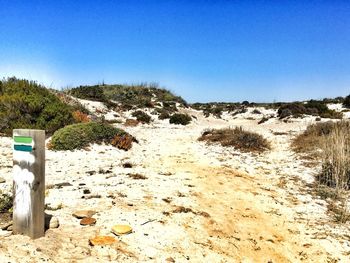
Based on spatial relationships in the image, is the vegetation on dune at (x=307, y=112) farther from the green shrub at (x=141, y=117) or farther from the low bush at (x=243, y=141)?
the low bush at (x=243, y=141)

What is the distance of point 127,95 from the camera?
39719 millimetres

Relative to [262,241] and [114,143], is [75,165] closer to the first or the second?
[114,143]

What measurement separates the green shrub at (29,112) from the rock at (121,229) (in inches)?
389

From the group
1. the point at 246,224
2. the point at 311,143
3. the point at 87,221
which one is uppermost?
the point at 311,143

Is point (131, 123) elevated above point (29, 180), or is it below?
below

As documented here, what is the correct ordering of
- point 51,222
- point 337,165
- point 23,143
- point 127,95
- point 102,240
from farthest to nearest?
point 127,95, point 337,165, point 51,222, point 102,240, point 23,143

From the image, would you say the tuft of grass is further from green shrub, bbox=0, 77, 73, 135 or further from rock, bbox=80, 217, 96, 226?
green shrub, bbox=0, 77, 73, 135

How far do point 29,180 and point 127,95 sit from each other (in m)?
36.2

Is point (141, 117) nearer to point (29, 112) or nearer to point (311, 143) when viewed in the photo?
point (29, 112)

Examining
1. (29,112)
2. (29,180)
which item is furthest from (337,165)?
(29,112)

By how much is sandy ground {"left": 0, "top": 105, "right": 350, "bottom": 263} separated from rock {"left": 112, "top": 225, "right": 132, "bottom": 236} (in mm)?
70

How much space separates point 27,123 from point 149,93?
30.1 m

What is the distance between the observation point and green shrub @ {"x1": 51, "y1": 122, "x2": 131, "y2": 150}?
11.8 m

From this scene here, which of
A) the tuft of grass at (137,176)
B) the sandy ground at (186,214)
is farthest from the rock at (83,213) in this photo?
the tuft of grass at (137,176)
